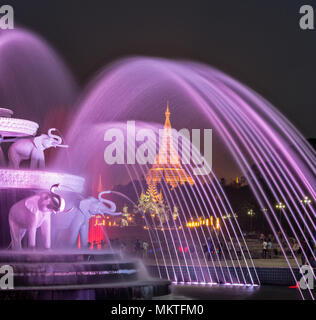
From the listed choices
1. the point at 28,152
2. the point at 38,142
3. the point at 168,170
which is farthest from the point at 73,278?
the point at 168,170

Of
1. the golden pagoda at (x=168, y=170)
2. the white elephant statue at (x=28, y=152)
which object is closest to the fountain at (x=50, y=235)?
the white elephant statue at (x=28, y=152)

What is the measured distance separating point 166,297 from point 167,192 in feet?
300

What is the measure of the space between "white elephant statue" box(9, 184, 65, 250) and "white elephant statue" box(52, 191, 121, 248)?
818 mm

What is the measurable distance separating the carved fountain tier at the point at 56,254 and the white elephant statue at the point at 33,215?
0.09 meters

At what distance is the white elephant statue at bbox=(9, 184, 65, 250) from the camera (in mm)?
15594

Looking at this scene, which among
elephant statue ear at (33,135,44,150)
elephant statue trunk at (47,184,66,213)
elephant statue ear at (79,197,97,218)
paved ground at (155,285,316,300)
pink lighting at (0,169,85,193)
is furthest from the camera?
elephant statue ear at (79,197,97,218)

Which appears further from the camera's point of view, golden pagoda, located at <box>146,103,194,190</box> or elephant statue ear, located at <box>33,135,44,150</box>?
golden pagoda, located at <box>146,103,194,190</box>

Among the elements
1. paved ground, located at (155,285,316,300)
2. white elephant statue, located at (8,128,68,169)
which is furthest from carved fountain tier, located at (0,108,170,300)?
paved ground, located at (155,285,316,300)

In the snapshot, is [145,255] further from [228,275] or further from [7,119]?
[7,119]

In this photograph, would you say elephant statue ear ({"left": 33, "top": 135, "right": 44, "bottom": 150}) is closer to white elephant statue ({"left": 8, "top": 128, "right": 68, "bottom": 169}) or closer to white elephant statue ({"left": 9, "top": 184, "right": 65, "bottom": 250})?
white elephant statue ({"left": 8, "top": 128, "right": 68, "bottom": 169})

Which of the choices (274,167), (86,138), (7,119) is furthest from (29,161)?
(274,167)

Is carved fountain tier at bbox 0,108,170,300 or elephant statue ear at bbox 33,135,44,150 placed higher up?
elephant statue ear at bbox 33,135,44,150

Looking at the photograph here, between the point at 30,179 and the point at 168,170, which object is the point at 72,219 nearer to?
the point at 30,179

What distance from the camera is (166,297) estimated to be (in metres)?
14.8
